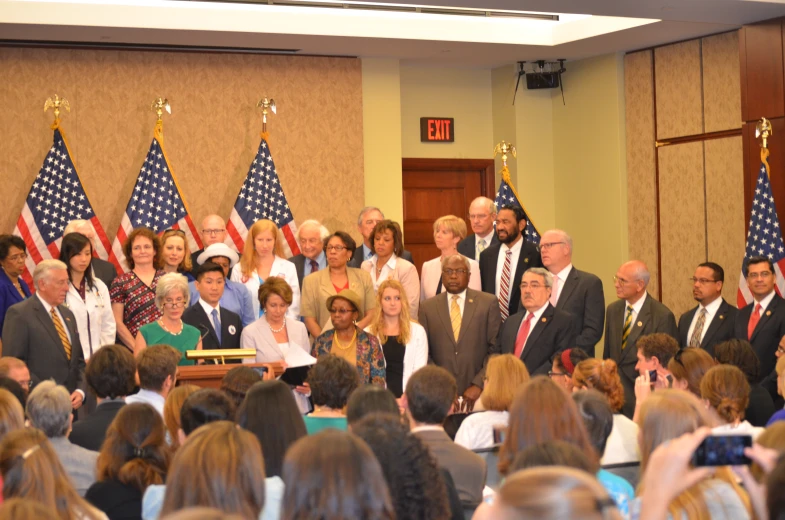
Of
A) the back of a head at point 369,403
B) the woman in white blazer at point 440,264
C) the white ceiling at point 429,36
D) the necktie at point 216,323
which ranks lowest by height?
the back of a head at point 369,403

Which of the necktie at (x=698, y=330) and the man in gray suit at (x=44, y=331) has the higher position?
the man in gray suit at (x=44, y=331)

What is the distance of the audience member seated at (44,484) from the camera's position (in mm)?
2568

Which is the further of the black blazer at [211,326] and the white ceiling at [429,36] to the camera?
the white ceiling at [429,36]

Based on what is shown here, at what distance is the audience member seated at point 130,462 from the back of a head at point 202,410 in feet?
0.89

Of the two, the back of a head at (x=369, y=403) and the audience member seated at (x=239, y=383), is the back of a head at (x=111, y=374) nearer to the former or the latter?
the audience member seated at (x=239, y=383)

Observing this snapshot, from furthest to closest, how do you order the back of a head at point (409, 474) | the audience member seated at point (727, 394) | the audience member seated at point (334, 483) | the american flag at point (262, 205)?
1. the american flag at point (262, 205)
2. the audience member seated at point (727, 394)
3. the back of a head at point (409, 474)
4. the audience member seated at point (334, 483)

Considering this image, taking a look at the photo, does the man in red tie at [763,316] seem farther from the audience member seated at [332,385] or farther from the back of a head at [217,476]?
the back of a head at [217,476]

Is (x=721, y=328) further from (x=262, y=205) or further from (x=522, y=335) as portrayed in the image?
(x=262, y=205)

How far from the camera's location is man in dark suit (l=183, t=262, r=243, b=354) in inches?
252

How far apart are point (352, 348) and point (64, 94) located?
4351 millimetres

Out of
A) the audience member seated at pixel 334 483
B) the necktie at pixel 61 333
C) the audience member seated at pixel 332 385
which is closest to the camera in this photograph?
the audience member seated at pixel 334 483

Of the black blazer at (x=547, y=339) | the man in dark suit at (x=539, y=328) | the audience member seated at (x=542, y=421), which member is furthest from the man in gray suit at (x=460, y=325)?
the audience member seated at (x=542, y=421)

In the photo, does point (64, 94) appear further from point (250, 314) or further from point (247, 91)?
point (250, 314)

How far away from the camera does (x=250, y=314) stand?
6.93 metres
